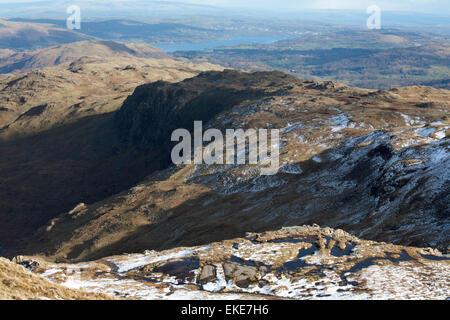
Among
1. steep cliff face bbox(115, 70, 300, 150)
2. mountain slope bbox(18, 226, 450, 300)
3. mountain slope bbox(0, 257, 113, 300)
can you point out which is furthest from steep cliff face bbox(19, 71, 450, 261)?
mountain slope bbox(0, 257, 113, 300)

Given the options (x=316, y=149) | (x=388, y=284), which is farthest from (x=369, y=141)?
(x=388, y=284)

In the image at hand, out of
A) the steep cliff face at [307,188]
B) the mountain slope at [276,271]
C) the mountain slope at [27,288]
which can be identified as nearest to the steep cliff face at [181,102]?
the steep cliff face at [307,188]

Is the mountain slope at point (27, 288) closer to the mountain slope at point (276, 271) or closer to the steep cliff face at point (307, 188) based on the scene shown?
the mountain slope at point (276, 271)

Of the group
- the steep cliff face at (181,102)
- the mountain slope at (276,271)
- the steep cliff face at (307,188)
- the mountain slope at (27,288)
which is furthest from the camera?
the steep cliff face at (181,102)

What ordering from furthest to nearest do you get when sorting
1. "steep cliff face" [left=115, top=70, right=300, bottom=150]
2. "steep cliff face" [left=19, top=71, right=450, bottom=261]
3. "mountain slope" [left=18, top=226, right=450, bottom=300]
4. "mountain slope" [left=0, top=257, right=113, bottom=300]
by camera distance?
1. "steep cliff face" [left=115, top=70, right=300, bottom=150]
2. "steep cliff face" [left=19, top=71, right=450, bottom=261]
3. "mountain slope" [left=18, top=226, right=450, bottom=300]
4. "mountain slope" [left=0, top=257, right=113, bottom=300]

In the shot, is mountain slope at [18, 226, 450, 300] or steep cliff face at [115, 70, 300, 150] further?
steep cliff face at [115, 70, 300, 150]

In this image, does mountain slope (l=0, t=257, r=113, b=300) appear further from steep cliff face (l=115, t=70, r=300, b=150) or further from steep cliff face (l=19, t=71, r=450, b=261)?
steep cliff face (l=115, t=70, r=300, b=150)

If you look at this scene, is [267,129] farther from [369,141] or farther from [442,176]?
[442,176]

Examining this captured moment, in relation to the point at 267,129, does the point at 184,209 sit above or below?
below
